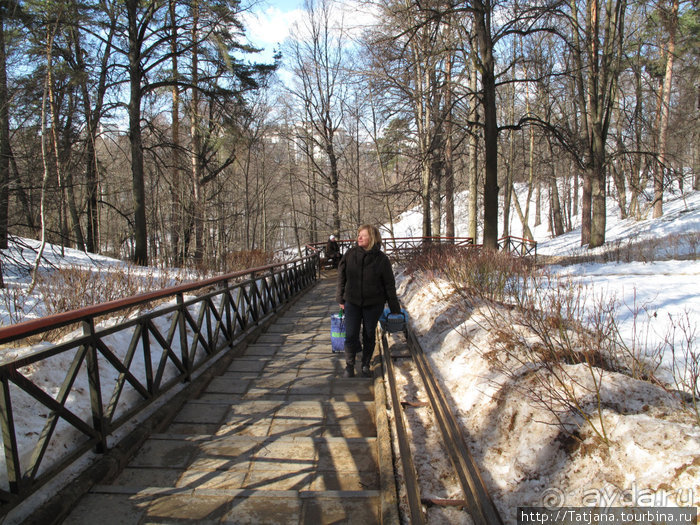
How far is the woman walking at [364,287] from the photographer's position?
4648 millimetres

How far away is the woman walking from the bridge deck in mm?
583

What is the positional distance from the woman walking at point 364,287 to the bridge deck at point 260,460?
0.58 m

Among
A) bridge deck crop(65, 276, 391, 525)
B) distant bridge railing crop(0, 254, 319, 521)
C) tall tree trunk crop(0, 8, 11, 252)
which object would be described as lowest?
bridge deck crop(65, 276, 391, 525)

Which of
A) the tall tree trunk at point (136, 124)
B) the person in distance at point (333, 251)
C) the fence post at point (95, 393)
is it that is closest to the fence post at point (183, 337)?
the fence post at point (95, 393)

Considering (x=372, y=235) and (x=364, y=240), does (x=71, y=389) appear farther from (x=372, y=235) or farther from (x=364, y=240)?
(x=372, y=235)

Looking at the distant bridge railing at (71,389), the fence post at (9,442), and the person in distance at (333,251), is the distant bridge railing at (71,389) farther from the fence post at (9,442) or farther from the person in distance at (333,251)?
the person in distance at (333,251)

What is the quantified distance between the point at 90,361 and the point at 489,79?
10.8m

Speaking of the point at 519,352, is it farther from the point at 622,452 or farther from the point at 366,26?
the point at 366,26

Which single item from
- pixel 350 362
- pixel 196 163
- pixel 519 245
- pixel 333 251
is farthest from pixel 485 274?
pixel 519 245

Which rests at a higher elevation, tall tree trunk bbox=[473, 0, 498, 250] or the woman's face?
tall tree trunk bbox=[473, 0, 498, 250]

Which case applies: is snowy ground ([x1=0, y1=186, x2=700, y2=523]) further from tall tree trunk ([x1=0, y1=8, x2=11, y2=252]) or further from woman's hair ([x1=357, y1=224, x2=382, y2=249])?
tall tree trunk ([x1=0, y1=8, x2=11, y2=252])

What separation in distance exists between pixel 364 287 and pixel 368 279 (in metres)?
0.11

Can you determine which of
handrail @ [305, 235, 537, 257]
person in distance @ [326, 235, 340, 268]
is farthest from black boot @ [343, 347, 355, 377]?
person in distance @ [326, 235, 340, 268]

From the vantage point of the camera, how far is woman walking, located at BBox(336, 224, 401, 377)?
4.65 meters
